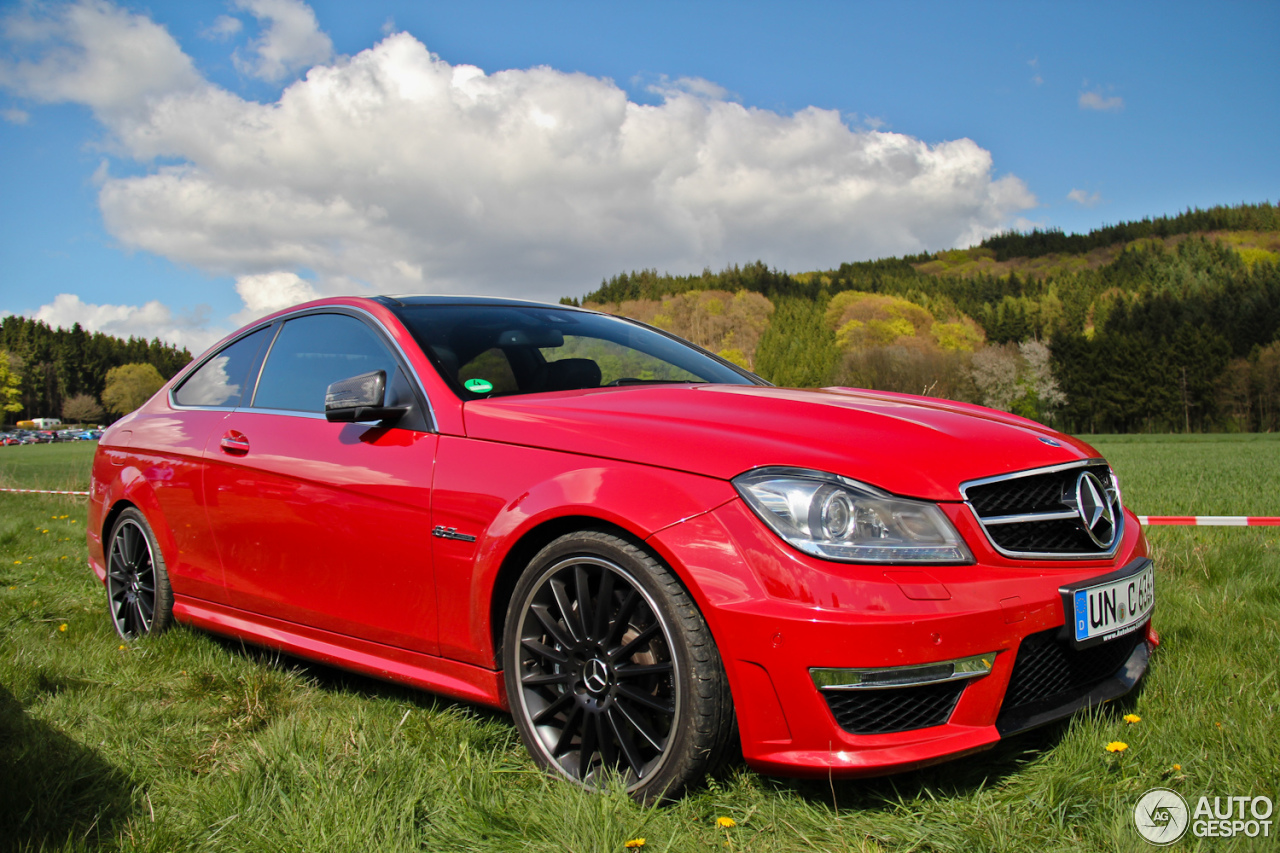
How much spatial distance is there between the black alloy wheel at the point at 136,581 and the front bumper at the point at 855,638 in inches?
112

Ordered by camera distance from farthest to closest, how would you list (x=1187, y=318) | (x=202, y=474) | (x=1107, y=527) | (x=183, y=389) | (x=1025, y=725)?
(x=1187, y=318)
(x=183, y=389)
(x=202, y=474)
(x=1107, y=527)
(x=1025, y=725)

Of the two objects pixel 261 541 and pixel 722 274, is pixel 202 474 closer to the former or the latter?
pixel 261 541

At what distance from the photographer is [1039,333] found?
372 ft

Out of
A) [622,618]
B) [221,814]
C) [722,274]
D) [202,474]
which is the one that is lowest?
[221,814]

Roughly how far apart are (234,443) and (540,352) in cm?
130

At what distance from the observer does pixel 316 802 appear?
7.35ft

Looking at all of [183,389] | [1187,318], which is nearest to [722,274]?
[1187,318]

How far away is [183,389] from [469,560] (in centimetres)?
245

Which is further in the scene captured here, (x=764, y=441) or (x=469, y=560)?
(x=469, y=560)

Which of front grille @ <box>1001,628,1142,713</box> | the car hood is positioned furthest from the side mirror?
front grille @ <box>1001,628,1142,713</box>

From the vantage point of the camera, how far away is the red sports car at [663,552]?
1994 millimetres

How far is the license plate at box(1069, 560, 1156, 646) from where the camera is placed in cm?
220

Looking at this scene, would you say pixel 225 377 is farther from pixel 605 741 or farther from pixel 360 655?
pixel 605 741

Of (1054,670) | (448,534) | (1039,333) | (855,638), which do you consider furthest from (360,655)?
(1039,333)
